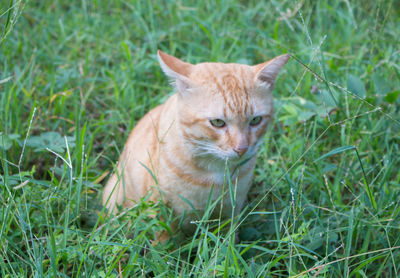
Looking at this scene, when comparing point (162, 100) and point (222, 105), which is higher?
point (222, 105)

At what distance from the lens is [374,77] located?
3.11m

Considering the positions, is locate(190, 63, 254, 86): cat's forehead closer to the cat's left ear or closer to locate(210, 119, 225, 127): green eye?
the cat's left ear

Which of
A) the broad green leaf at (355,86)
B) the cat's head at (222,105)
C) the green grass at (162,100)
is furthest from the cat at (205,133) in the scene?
the broad green leaf at (355,86)

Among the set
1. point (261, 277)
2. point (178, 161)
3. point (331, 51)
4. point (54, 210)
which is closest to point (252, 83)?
point (178, 161)

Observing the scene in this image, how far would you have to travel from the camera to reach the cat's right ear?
2.11 metres

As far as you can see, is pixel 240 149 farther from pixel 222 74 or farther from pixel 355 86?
pixel 355 86

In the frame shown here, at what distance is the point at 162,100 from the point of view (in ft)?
11.0

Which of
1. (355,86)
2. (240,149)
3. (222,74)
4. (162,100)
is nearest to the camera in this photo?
(240,149)

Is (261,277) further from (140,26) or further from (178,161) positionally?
(140,26)

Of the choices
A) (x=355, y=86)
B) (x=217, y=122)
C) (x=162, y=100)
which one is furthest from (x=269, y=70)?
(x=162, y=100)

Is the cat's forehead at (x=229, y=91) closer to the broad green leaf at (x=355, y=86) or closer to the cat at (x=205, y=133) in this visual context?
the cat at (x=205, y=133)

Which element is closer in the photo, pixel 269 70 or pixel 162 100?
pixel 269 70

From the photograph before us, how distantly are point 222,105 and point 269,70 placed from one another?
1.00 ft

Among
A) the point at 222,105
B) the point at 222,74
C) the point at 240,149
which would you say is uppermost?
the point at 222,74
